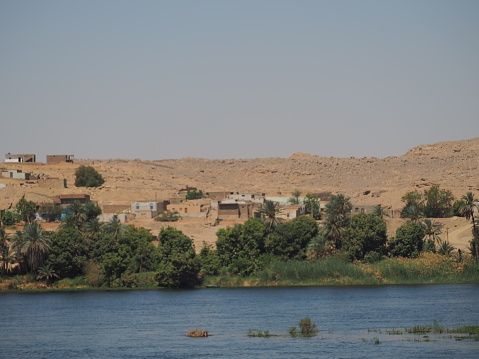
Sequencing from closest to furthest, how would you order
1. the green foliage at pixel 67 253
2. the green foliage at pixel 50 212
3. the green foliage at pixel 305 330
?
the green foliage at pixel 305 330 < the green foliage at pixel 67 253 < the green foliage at pixel 50 212

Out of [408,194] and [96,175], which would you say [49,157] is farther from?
[408,194]

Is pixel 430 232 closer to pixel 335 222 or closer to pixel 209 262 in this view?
pixel 335 222

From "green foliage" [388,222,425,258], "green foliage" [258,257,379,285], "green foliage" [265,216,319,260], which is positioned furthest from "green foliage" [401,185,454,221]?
"green foliage" [258,257,379,285]

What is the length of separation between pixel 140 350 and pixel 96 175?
64238 mm

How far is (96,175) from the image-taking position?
104188 mm

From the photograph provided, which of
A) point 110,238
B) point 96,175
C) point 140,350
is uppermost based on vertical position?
point 96,175

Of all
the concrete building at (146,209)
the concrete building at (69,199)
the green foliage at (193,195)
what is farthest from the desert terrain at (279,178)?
the green foliage at (193,195)

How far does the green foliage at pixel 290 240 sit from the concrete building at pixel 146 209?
18912 mm

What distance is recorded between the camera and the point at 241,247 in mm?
64000

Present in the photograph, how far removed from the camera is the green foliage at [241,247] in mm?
63312

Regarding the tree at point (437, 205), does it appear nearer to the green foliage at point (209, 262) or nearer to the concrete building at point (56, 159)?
the green foliage at point (209, 262)

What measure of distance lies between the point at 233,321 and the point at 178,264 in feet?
43.0

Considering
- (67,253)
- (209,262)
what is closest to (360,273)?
(209,262)

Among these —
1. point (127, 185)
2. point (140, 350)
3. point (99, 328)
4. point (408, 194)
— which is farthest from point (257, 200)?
point (140, 350)
